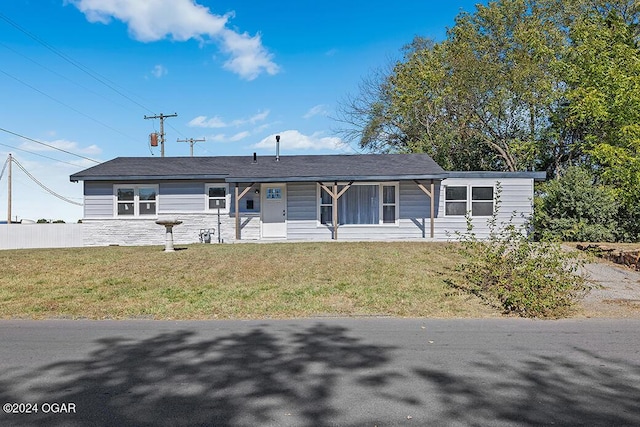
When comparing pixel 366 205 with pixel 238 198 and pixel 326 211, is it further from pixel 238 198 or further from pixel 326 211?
pixel 238 198

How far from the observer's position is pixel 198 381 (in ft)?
14.4

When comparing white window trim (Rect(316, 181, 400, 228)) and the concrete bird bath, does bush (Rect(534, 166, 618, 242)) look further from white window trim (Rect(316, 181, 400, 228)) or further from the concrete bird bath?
the concrete bird bath

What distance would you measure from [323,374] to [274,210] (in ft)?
48.2

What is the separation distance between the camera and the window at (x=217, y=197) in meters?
19.3

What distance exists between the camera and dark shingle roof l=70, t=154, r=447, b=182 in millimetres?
17844

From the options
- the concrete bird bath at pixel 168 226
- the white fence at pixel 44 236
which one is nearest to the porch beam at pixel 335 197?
the concrete bird bath at pixel 168 226

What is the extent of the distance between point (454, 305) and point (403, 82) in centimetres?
2345

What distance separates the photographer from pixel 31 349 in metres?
5.62

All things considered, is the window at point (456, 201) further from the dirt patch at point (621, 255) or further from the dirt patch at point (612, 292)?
the dirt patch at point (612, 292)

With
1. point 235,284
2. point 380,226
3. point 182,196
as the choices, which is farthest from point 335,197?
point 235,284

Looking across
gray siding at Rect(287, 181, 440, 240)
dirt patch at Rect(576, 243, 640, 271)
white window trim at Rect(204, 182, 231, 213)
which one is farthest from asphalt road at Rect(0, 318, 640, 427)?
white window trim at Rect(204, 182, 231, 213)

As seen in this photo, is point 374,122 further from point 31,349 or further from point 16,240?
point 31,349

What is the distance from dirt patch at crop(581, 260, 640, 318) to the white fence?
71.3ft

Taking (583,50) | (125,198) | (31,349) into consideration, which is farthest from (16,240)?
(583,50)
